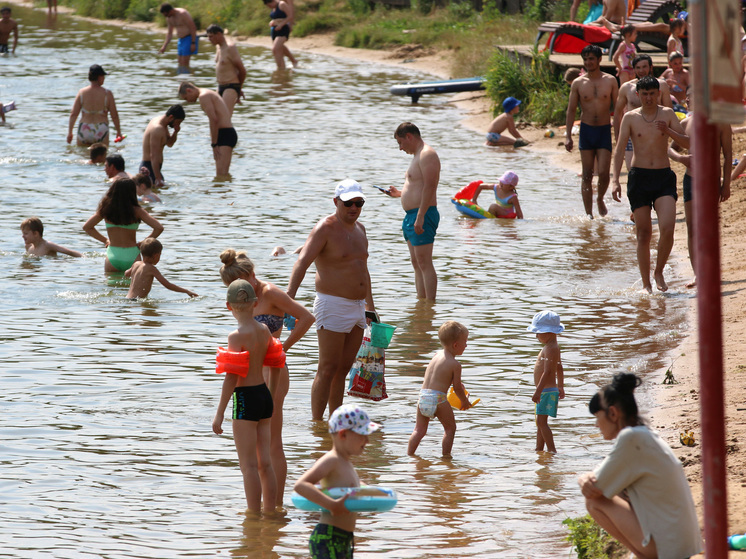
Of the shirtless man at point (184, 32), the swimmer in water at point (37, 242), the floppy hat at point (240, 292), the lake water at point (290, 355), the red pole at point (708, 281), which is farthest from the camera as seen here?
the shirtless man at point (184, 32)

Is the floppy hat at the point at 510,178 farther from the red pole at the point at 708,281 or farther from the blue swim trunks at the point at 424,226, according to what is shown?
the red pole at the point at 708,281

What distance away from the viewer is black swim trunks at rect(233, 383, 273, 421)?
578 cm

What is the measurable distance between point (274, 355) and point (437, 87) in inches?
835

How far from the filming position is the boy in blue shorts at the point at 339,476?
4.51 m

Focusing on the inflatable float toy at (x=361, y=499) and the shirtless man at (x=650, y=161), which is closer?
the inflatable float toy at (x=361, y=499)

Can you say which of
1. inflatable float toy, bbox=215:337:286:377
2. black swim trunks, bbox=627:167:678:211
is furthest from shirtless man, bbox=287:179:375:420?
black swim trunks, bbox=627:167:678:211

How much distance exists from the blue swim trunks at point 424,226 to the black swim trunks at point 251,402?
181 inches

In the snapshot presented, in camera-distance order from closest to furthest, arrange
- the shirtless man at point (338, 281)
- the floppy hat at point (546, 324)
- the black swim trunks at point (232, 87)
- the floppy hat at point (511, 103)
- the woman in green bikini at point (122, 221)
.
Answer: the floppy hat at point (546, 324), the shirtless man at point (338, 281), the woman in green bikini at point (122, 221), the black swim trunks at point (232, 87), the floppy hat at point (511, 103)

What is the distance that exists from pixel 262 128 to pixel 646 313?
1424 centimetres

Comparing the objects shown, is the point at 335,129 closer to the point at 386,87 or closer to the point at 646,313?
the point at 386,87

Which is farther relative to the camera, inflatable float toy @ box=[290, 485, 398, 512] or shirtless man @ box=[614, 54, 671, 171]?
shirtless man @ box=[614, 54, 671, 171]

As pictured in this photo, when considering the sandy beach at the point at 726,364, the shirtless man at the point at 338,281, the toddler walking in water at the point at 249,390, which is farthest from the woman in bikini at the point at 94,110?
the toddler walking in water at the point at 249,390

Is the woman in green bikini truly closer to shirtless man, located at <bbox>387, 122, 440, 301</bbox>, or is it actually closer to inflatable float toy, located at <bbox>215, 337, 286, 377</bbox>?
shirtless man, located at <bbox>387, 122, 440, 301</bbox>

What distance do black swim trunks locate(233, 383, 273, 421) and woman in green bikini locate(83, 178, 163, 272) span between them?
19.4 feet
